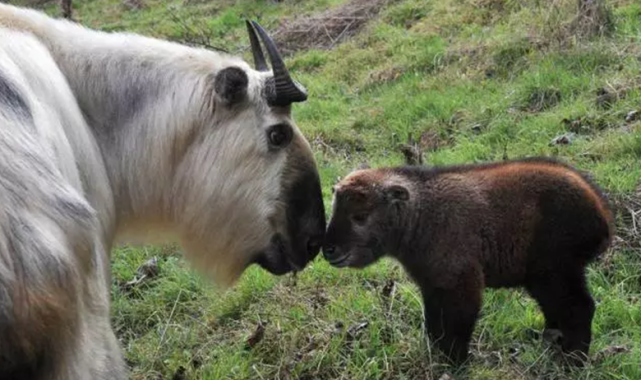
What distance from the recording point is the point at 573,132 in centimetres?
614

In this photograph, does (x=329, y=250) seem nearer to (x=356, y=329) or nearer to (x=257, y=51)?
(x=356, y=329)

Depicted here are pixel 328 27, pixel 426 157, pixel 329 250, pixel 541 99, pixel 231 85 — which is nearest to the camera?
pixel 231 85

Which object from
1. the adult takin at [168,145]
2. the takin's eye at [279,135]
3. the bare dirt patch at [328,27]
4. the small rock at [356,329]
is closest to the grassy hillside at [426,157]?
the small rock at [356,329]

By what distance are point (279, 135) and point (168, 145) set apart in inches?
16.6

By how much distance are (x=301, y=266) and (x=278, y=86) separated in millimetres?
753

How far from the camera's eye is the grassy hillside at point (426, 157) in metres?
3.86

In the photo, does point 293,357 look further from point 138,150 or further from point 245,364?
point 138,150

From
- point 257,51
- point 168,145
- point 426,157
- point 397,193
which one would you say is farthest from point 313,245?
point 426,157

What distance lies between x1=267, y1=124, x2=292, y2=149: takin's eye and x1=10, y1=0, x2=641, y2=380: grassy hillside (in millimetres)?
794

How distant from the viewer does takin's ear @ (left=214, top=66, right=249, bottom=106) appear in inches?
125

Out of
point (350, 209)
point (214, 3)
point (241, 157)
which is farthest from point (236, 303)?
point (214, 3)

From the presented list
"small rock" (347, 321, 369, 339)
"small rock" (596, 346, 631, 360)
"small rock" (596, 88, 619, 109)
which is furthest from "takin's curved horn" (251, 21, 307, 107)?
"small rock" (596, 88, 619, 109)

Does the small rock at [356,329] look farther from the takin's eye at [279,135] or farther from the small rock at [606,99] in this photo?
the small rock at [606,99]

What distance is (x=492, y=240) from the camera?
375 centimetres
